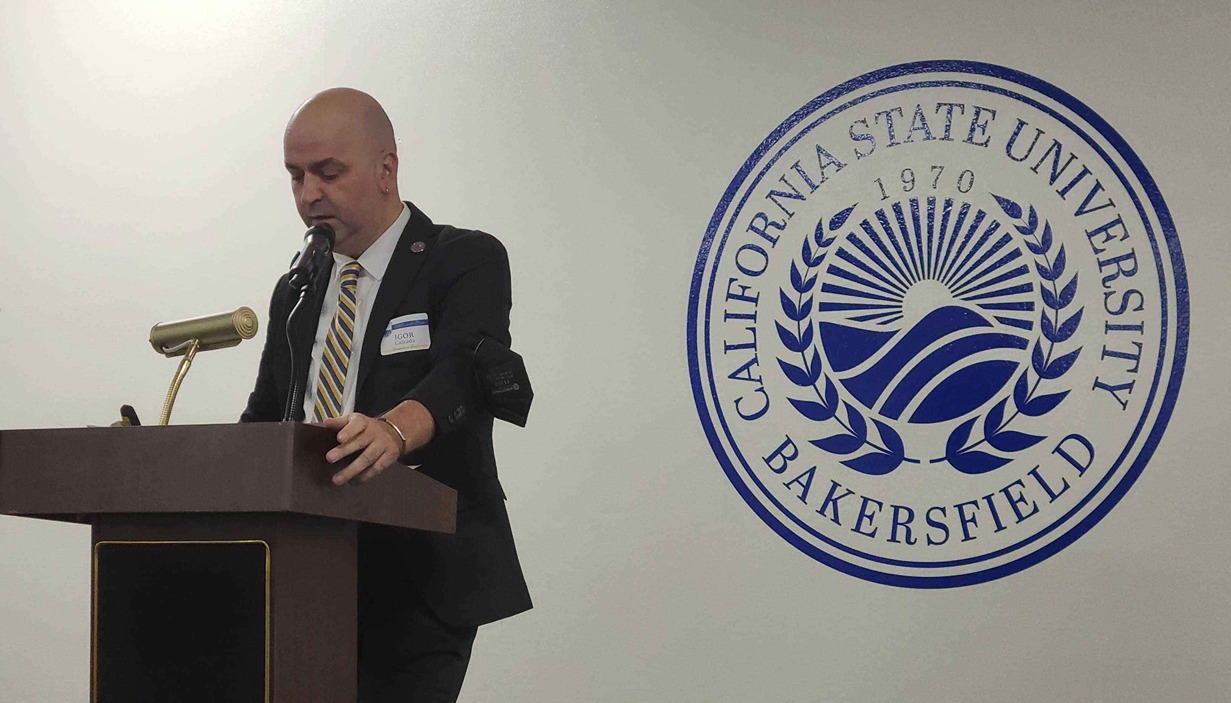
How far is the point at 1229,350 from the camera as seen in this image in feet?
9.51

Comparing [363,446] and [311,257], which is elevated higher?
[311,257]

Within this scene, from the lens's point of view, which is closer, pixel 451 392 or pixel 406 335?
pixel 451 392

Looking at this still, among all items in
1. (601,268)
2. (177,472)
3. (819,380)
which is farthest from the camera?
(601,268)

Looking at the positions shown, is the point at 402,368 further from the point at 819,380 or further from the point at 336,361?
the point at 819,380

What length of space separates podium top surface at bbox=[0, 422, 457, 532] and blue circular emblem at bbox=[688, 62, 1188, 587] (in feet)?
5.91

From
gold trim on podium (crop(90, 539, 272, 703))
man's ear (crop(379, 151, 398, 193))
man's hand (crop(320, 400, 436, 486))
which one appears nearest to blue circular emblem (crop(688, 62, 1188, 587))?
man's ear (crop(379, 151, 398, 193))

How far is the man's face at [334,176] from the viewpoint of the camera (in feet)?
6.55

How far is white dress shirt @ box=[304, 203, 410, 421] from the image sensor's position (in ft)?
6.34

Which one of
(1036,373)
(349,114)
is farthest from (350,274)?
(1036,373)

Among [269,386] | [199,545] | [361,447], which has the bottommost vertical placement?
[199,545]

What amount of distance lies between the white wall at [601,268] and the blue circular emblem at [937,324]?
6 centimetres

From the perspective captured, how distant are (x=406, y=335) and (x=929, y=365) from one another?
5.33 feet

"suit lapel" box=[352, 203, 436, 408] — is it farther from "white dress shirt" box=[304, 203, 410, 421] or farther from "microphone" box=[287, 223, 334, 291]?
"microphone" box=[287, 223, 334, 291]

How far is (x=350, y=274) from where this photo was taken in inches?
77.8
